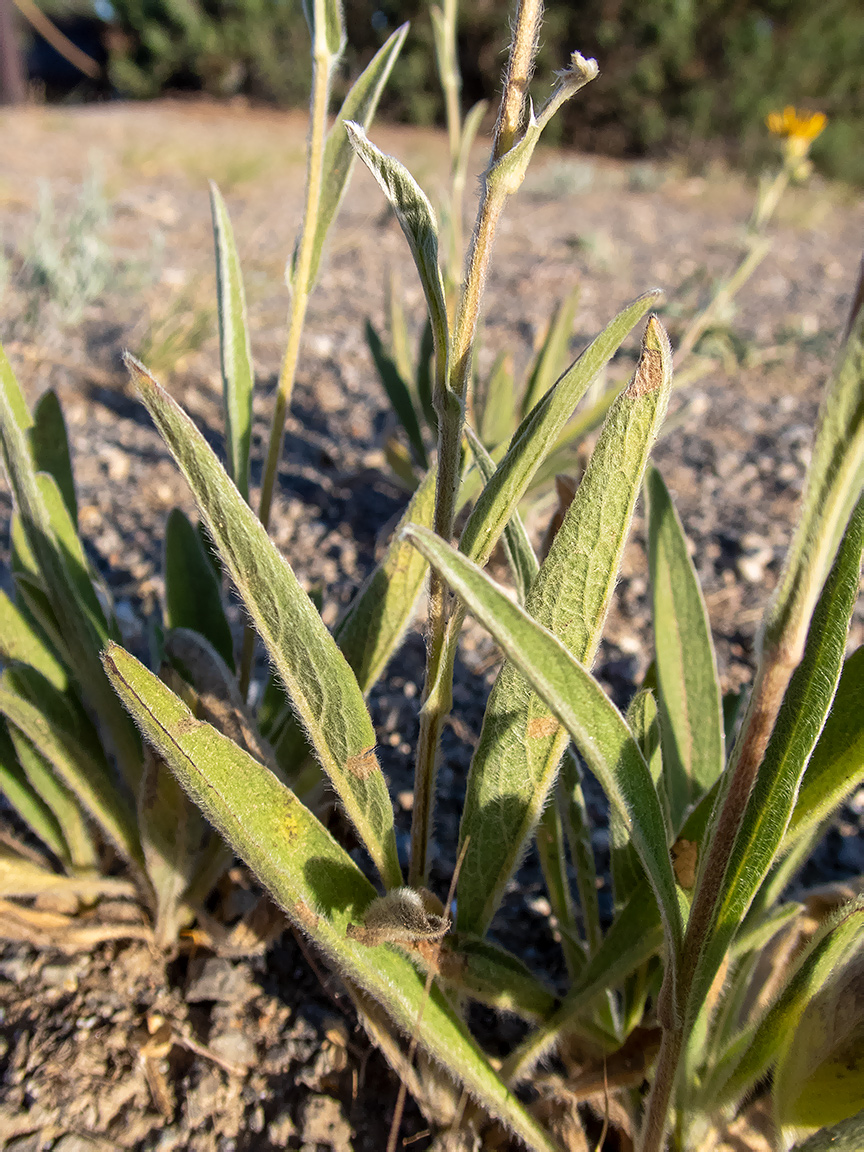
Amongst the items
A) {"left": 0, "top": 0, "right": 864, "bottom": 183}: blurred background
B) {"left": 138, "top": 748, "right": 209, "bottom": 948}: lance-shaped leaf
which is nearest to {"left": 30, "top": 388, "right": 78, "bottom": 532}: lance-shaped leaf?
{"left": 138, "top": 748, "right": 209, "bottom": 948}: lance-shaped leaf

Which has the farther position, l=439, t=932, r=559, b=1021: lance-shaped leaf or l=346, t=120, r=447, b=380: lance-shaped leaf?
l=439, t=932, r=559, b=1021: lance-shaped leaf

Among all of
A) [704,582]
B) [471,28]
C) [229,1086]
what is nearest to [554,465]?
[704,582]

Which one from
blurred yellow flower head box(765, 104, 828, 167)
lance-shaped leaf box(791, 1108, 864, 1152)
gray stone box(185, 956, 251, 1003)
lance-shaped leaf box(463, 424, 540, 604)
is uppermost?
blurred yellow flower head box(765, 104, 828, 167)

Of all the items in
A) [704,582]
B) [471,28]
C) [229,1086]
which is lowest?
[229,1086]

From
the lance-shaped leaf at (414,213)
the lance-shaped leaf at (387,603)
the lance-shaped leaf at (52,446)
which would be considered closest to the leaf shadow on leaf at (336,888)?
the lance-shaped leaf at (387,603)

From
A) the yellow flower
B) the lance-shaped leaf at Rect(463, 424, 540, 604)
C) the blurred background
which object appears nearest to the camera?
the lance-shaped leaf at Rect(463, 424, 540, 604)

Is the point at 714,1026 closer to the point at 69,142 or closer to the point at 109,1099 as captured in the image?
the point at 109,1099

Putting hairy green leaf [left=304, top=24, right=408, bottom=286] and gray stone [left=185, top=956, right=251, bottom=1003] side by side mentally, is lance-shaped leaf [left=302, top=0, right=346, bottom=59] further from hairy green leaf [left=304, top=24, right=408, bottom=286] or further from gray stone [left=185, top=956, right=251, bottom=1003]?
gray stone [left=185, top=956, right=251, bottom=1003]
